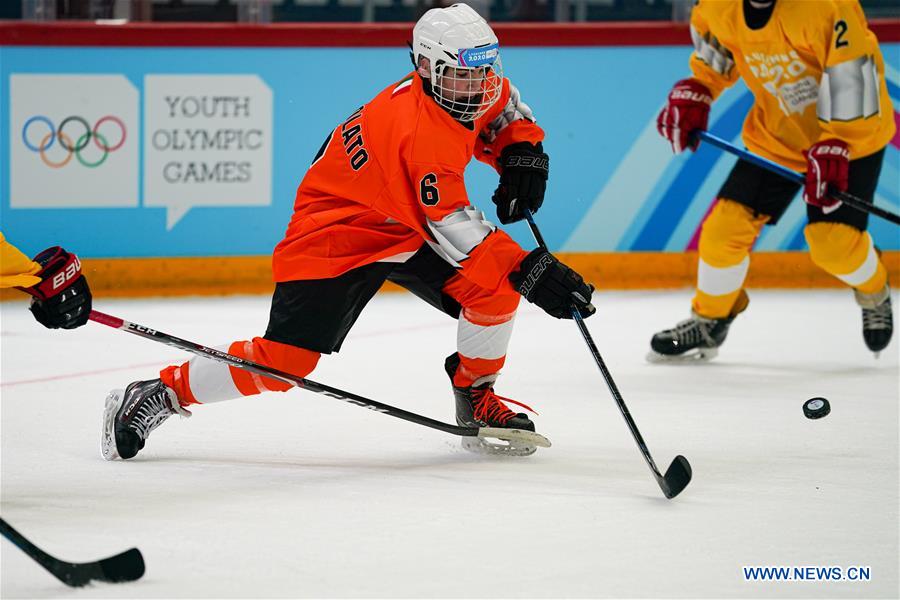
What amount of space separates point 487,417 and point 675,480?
22.6 inches

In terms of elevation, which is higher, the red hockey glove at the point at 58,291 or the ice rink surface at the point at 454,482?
the red hockey glove at the point at 58,291

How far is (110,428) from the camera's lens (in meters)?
3.05

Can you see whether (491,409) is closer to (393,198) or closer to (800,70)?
(393,198)

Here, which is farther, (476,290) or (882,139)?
(882,139)

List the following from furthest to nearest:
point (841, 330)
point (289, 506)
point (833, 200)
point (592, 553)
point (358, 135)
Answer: point (841, 330)
point (833, 200)
point (358, 135)
point (289, 506)
point (592, 553)

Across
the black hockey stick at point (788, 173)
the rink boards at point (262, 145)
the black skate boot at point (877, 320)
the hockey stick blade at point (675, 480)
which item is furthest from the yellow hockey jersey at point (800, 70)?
the hockey stick blade at point (675, 480)

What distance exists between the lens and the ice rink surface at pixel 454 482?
2.32 metres

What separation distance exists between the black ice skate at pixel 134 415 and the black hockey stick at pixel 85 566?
2.70ft

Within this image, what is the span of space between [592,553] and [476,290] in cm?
85

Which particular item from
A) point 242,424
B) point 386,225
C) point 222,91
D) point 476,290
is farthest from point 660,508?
point 222,91

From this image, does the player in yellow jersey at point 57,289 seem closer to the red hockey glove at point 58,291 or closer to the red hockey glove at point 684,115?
the red hockey glove at point 58,291

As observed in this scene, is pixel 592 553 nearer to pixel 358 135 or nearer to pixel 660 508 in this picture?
pixel 660 508

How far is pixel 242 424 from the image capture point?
11.4 ft

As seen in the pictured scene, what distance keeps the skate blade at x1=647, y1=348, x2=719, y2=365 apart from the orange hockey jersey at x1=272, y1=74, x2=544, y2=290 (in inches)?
56.2
